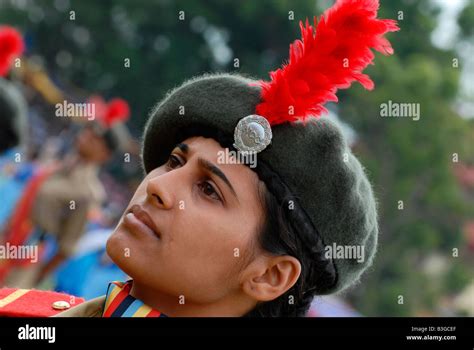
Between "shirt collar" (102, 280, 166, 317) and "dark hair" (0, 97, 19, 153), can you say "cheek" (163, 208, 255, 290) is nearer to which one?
"shirt collar" (102, 280, 166, 317)

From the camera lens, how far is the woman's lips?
62.6 inches

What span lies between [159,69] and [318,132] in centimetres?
1488

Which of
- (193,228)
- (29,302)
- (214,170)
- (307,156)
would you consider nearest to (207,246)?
(193,228)

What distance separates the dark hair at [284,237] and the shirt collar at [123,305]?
8.9 inches

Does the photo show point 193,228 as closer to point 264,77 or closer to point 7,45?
point 7,45

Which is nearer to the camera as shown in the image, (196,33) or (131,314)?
(131,314)

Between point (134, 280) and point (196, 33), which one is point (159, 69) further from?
point (134, 280)

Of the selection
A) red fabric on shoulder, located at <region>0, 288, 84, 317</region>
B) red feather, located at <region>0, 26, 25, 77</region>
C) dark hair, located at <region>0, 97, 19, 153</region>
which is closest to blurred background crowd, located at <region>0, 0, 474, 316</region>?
dark hair, located at <region>0, 97, 19, 153</region>

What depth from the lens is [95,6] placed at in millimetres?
16422

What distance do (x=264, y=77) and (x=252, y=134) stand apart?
13.5m

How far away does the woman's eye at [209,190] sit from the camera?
162cm

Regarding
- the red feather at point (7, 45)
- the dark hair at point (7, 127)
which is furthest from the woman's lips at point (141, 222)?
the dark hair at point (7, 127)

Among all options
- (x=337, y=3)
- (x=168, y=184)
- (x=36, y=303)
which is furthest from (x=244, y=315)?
(x=337, y=3)
